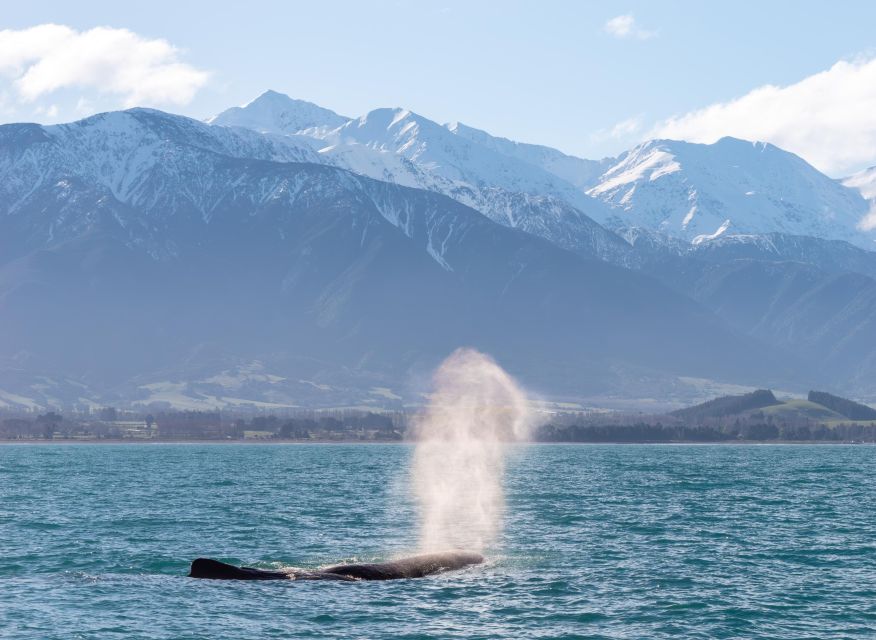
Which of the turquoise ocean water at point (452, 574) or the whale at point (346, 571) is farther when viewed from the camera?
the whale at point (346, 571)

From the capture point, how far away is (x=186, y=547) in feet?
322

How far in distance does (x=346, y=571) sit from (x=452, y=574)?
21.2 feet

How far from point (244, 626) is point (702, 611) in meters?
23.8

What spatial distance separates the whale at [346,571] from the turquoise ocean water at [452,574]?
1526 millimetres

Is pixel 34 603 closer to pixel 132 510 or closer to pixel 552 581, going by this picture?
pixel 552 581

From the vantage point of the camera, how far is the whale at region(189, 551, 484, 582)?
3145 inches

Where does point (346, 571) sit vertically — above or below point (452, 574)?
above

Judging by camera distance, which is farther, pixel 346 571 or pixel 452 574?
pixel 452 574

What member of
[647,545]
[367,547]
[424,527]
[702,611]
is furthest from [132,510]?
[702,611]

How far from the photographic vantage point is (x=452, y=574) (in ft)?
273

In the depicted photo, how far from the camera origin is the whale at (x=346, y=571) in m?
79.9

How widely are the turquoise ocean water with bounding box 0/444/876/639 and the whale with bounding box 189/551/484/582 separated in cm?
153

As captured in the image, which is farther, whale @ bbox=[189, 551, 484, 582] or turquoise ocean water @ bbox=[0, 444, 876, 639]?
whale @ bbox=[189, 551, 484, 582]

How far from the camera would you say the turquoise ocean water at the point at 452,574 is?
2680 inches
